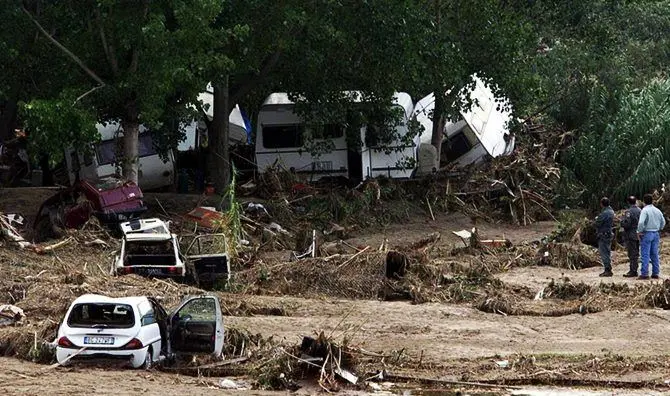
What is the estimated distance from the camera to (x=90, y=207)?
27422mm

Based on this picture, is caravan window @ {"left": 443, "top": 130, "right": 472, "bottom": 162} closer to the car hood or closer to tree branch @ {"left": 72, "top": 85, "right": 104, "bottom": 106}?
tree branch @ {"left": 72, "top": 85, "right": 104, "bottom": 106}

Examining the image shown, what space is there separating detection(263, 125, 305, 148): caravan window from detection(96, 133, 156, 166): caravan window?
10.4 feet

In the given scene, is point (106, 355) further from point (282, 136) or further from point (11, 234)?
point (282, 136)

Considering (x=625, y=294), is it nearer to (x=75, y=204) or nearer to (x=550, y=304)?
(x=550, y=304)

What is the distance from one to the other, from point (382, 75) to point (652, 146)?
287 inches

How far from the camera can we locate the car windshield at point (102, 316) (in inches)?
629

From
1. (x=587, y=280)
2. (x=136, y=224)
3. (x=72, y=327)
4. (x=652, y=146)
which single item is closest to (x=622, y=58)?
(x=652, y=146)

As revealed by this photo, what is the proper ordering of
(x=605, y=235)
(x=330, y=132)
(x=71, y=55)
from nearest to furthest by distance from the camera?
(x=605, y=235), (x=71, y=55), (x=330, y=132)

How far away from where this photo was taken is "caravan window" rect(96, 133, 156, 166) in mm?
33000

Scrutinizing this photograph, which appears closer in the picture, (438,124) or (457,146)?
(438,124)

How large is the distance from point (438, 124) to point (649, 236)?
501 inches

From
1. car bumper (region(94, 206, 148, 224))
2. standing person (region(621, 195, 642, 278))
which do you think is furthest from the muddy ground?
car bumper (region(94, 206, 148, 224))

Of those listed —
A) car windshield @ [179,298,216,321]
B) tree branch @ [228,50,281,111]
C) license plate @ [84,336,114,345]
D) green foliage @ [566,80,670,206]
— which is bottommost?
license plate @ [84,336,114,345]

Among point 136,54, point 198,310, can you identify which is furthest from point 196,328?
point 136,54
